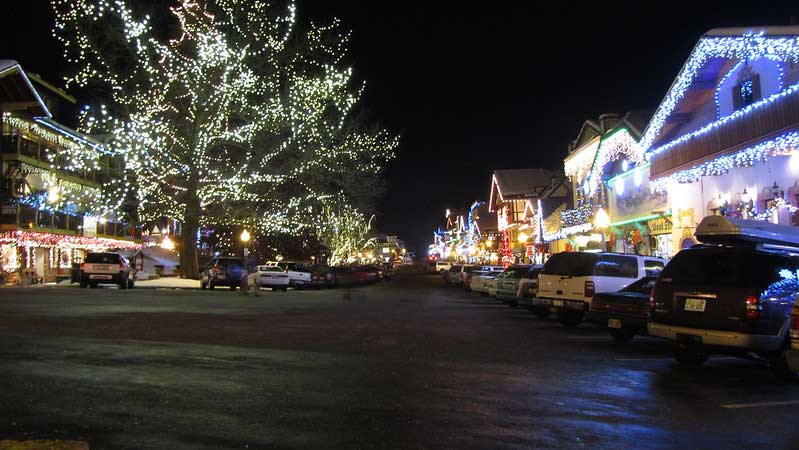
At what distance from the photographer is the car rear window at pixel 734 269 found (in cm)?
1019

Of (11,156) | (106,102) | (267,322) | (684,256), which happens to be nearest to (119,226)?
(11,156)

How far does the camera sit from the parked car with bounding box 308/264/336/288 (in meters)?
43.4

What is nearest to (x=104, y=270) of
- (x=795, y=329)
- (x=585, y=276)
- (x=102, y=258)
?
(x=102, y=258)

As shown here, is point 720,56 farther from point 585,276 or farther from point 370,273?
point 370,273

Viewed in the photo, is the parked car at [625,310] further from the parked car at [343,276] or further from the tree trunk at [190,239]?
the parked car at [343,276]

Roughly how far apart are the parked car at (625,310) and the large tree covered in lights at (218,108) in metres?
22.4

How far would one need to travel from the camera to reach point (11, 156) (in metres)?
40.9

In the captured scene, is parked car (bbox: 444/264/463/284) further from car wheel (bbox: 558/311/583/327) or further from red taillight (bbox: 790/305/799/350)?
red taillight (bbox: 790/305/799/350)

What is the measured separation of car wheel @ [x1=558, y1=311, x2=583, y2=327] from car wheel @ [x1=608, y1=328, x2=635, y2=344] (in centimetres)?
302

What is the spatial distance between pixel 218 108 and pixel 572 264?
22148 mm

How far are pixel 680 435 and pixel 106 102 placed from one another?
32.9m

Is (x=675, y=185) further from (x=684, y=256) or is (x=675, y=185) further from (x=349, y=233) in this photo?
(x=349, y=233)

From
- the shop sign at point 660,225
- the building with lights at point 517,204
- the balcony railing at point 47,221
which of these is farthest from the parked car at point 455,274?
the balcony railing at point 47,221

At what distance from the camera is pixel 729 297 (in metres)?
10.2
